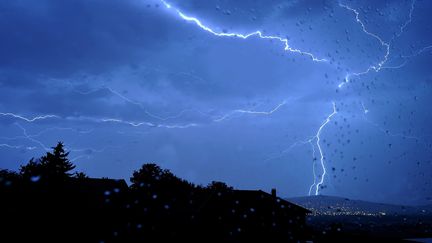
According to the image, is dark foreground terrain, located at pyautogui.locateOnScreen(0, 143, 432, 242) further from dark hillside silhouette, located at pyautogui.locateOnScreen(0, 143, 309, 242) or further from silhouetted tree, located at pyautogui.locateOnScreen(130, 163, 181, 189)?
silhouetted tree, located at pyautogui.locateOnScreen(130, 163, 181, 189)

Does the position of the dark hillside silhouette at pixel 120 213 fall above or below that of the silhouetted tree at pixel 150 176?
below

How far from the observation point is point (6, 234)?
7.12 metres

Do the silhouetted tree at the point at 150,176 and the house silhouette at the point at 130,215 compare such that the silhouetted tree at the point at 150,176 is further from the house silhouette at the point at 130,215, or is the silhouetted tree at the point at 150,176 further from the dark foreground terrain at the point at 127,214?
the house silhouette at the point at 130,215

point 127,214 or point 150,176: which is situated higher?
point 150,176

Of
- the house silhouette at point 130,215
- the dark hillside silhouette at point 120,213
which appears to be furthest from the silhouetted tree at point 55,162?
the house silhouette at point 130,215

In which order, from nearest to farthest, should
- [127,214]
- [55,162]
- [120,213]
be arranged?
[120,213] < [127,214] < [55,162]

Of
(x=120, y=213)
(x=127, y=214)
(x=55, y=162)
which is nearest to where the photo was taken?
(x=120, y=213)

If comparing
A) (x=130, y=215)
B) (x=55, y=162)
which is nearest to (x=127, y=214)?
(x=130, y=215)

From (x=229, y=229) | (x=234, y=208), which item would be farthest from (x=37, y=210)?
(x=234, y=208)

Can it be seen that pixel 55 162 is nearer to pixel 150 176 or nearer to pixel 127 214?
pixel 150 176

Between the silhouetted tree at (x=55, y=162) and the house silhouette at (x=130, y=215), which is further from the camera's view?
the silhouetted tree at (x=55, y=162)

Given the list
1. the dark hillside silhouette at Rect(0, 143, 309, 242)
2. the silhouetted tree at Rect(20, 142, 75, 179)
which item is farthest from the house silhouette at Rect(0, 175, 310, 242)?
the silhouetted tree at Rect(20, 142, 75, 179)

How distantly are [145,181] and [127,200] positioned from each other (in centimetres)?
2439

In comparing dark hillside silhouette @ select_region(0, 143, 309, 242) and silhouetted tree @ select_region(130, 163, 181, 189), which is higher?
silhouetted tree @ select_region(130, 163, 181, 189)
